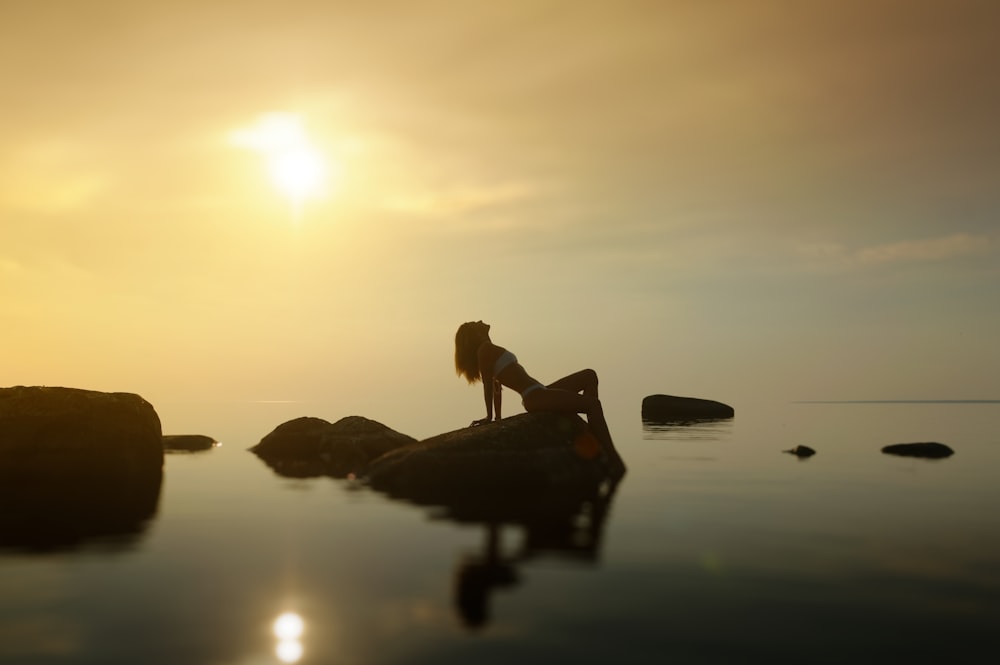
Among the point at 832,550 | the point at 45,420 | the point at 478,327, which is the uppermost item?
the point at 478,327

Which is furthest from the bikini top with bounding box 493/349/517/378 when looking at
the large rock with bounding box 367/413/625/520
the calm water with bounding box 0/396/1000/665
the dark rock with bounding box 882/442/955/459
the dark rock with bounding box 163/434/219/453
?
the dark rock with bounding box 163/434/219/453

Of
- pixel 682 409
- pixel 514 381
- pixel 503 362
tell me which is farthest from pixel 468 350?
pixel 682 409

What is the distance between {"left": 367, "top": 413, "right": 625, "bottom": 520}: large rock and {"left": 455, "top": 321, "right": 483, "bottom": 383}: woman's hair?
60.2 inches

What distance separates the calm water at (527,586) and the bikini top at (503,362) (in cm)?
463

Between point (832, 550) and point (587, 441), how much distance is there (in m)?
8.01

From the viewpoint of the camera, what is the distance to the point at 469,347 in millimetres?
16406

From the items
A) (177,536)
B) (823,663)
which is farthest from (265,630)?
(177,536)

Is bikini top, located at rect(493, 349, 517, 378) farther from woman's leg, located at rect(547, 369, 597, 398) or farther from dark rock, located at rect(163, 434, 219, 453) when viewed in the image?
dark rock, located at rect(163, 434, 219, 453)

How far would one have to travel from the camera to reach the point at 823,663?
462cm

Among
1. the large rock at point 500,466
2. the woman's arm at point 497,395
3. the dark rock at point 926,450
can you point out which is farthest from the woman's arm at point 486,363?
the dark rock at point 926,450

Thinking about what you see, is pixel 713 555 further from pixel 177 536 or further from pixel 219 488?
pixel 219 488

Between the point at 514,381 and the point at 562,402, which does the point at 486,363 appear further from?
the point at 562,402

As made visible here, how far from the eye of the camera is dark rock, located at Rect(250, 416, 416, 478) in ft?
61.7

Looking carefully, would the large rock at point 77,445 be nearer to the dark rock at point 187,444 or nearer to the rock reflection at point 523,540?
Result: the dark rock at point 187,444
